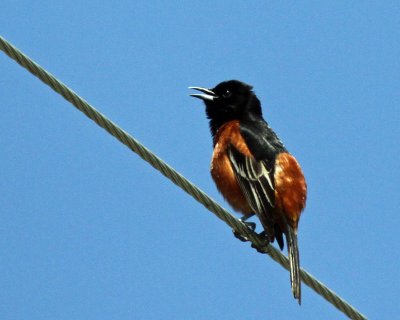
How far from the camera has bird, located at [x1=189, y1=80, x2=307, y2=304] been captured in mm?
6754

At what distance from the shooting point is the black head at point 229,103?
8609 millimetres

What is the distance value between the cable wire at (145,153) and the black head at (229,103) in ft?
8.94

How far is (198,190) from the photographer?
17.3ft

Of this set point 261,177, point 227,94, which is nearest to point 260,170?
point 261,177

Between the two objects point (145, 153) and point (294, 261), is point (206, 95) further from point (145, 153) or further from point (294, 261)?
point (145, 153)

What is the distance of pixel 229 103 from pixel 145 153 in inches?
148

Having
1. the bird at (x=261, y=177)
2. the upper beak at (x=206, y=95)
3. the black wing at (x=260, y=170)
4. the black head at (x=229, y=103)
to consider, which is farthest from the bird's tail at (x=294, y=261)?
the upper beak at (x=206, y=95)

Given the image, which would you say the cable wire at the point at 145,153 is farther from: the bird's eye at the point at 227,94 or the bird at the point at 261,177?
the bird's eye at the point at 227,94

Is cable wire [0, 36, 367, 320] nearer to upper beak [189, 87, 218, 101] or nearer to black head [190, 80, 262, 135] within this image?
black head [190, 80, 262, 135]

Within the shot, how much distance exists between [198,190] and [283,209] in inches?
67.7

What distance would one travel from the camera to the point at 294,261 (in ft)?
20.6

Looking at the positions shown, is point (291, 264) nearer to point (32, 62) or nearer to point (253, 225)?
point (253, 225)

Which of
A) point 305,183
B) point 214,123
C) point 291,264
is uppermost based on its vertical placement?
point 214,123

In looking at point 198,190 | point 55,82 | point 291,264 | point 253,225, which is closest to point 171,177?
point 198,190
